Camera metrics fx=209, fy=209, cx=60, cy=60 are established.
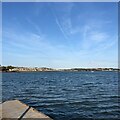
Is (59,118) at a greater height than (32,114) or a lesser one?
lesser

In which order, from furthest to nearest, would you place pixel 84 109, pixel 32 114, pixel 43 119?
pixel 84 109 → pixel 32 114 → pixel 43 119

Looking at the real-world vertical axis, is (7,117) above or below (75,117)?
above

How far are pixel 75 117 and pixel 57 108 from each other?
3.80 meters

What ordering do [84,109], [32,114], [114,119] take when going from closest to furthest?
1. [32,114]
2. [114,119]
3. [84,109]

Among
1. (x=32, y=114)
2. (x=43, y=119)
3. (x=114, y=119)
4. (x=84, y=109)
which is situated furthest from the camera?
→ (x=84, y=109)

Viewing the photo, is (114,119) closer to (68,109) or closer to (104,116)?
(104,116)

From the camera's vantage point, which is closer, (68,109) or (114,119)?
(114,119)

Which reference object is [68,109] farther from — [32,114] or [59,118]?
[32,114]

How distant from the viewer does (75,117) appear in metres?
17.5

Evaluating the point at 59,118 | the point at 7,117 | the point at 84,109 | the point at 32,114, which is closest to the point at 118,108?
the point at 84,109

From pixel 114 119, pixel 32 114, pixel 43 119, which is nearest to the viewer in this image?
pixel 43 119

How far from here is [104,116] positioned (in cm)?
1791

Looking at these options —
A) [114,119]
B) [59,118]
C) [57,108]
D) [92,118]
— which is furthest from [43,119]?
[57,108]

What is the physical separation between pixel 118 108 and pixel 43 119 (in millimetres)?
11173
